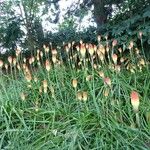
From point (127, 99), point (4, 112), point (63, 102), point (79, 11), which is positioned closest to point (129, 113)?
point (127, 99)

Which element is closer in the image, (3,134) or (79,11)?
(3,134)

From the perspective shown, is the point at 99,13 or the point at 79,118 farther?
the point at 99,13

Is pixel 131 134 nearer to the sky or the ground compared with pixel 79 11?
nearer to the ground

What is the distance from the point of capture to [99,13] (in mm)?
9977

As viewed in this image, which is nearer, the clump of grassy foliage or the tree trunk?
the clump of grassy foliage

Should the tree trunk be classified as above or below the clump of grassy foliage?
above

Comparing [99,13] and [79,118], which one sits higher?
[99,13]

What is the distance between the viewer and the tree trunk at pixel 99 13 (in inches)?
391

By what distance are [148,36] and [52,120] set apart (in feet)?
11.8

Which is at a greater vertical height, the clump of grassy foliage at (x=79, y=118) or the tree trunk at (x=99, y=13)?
the tree trunk at (x=99, y=13)

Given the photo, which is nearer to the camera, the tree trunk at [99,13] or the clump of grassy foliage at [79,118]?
the clump of grassy foliage at [79,118]

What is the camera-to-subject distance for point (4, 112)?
12.3 ft

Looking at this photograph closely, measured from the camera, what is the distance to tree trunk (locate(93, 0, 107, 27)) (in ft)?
32.6

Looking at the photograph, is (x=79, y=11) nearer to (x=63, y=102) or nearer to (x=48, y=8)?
(x=48, y=8)
